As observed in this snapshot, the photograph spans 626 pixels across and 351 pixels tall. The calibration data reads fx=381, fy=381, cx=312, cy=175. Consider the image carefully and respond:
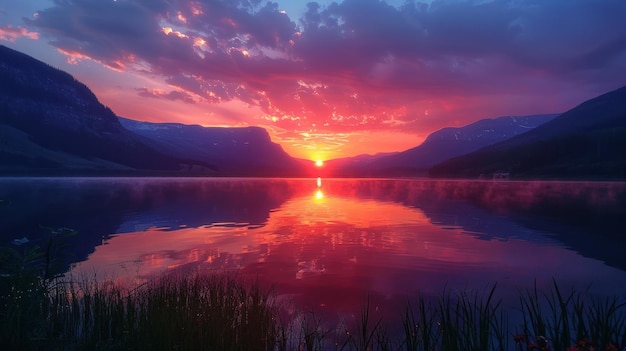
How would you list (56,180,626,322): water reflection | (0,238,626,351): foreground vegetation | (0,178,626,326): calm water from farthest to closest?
(0,178,626,326): calm water
(56,180,626,322): water reflection
(0,238,626,351): foreground vegetation

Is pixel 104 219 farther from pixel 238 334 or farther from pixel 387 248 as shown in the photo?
pixel 238 334

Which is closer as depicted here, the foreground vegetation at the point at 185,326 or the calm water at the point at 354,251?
the foreground vegetation at the point at 185,326

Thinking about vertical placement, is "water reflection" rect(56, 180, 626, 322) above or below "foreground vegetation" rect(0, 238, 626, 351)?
below

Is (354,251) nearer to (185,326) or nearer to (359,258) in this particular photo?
(359,258)

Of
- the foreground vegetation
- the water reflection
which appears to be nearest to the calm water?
the water reflection

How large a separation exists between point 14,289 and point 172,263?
12.6 meters

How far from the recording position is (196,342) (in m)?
8.59

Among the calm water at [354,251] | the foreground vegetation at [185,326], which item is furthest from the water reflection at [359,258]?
the foreground vegetation at [185,326]

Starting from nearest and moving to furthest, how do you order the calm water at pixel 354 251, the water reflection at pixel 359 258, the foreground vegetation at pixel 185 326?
1. the foreground vegetation at pixel 185 326
2. the water reflection at pixel 359 258
3. the calm water at pixel 354 251

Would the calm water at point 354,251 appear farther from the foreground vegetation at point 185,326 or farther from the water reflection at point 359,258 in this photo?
the foreground vegetation at point 185,326

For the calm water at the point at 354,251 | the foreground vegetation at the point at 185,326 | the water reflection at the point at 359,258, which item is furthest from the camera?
the calm water at the point at 354,251

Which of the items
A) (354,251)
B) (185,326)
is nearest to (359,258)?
(354,251)

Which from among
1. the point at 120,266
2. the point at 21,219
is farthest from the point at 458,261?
the point at 21,219

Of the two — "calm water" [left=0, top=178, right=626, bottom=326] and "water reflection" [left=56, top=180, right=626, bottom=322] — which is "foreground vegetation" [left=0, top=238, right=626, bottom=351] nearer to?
"calm water" [left=0, top=178, right=626, bottom=326]
